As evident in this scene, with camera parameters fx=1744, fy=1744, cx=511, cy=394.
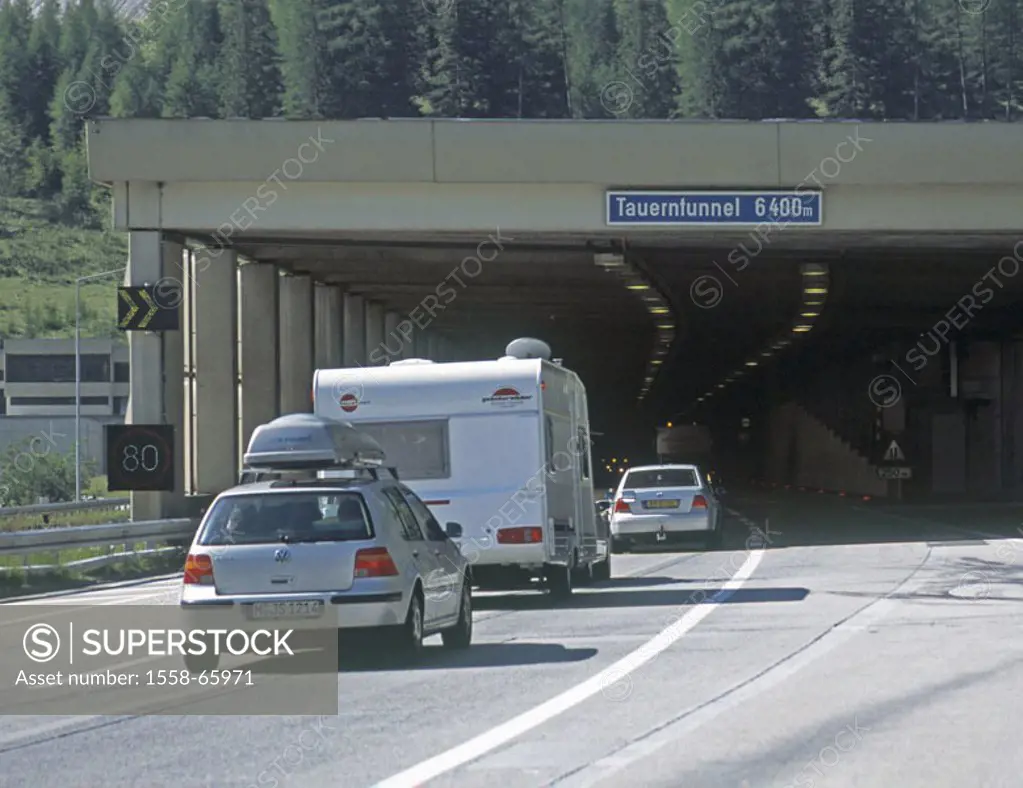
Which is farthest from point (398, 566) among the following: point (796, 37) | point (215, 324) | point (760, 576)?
point (796, 37)

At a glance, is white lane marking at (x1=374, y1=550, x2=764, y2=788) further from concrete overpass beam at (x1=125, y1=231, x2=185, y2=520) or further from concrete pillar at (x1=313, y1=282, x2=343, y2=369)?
concrete pillar at (x1=313, y1=282, x2=343, y2=369)

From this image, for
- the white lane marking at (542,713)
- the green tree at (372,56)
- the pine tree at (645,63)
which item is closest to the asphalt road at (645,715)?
the white lane marking at (542,713)

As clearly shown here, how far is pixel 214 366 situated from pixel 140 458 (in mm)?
8023

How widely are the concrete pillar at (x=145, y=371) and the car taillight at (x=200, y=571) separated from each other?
63.6 ft

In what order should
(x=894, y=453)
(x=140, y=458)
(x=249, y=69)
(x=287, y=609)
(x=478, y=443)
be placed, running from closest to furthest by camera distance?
(x=287, y=609) < (x=478, y=443) < (x=140, y=458) < (x=894, y=453) < (x=249, y=69)

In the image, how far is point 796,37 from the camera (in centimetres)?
12131

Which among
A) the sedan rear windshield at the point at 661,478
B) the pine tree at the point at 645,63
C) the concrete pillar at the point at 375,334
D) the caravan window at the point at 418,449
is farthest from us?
the pine tree at the point at 645,63

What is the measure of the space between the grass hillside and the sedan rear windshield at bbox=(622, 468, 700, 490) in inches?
3673

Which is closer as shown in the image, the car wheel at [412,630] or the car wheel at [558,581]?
the car wheel at [412,630]

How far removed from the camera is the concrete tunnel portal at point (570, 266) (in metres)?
32.8

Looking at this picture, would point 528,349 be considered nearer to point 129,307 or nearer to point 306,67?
point 129,307

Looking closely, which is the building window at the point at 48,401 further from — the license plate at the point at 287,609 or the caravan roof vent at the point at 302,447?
the license plate at the point at 287,609

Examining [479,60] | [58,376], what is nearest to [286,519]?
[58,376]

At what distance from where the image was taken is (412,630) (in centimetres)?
1409
